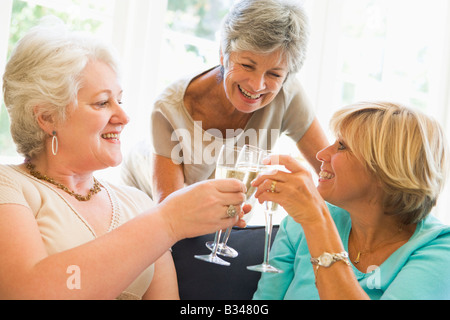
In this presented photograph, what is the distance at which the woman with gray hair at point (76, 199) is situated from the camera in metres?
1.21

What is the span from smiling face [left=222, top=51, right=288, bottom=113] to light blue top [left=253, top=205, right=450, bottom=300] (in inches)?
21.3

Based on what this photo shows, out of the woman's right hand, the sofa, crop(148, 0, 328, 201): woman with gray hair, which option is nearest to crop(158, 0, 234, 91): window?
crop(148, 0, 328, 201): woman with gray hair

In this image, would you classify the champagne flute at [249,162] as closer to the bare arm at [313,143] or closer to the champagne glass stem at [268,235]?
the champagne glass stem at [268,235]

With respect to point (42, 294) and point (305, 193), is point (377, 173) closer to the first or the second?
point (305, 193)

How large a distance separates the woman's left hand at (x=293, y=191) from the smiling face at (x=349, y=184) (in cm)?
26

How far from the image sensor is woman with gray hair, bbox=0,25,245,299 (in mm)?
1210

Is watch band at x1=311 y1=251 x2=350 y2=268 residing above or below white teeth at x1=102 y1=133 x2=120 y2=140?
below

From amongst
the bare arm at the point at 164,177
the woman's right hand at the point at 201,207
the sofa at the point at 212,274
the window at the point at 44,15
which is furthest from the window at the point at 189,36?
the woman's right hand at the point at 201,207

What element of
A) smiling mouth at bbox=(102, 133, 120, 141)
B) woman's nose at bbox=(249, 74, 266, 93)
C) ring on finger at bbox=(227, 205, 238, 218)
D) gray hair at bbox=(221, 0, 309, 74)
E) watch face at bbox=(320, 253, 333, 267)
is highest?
gray hair at bbox=(221, 0, 309, 74)

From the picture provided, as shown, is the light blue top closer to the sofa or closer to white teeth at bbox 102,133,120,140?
the sofa

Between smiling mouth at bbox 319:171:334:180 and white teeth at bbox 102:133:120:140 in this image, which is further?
smiling mouth at bbox 319:171:334:180

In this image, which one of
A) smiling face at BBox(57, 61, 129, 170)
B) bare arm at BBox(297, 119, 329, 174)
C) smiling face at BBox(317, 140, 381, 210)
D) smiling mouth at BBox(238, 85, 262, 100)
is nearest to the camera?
smiling face at BBox(57, 61, 129, 170)

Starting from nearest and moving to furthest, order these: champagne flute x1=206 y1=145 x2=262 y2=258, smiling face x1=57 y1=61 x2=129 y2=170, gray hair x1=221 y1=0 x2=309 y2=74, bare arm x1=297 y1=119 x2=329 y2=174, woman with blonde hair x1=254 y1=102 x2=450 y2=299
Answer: champagne flute x1=206 y1=145 x2=262 y2=258 < woman with blonde hair x1=254 y1=102 x2=450 y2=299 < smiling face x1=57 y1=61 x2=129 y2=170 < gray hair x1=221 y1=0 x2=309 y2=74 < bare arm x1=297 y1=119 x2=329 y2=174

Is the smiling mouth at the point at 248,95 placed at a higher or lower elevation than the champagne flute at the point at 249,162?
higher
